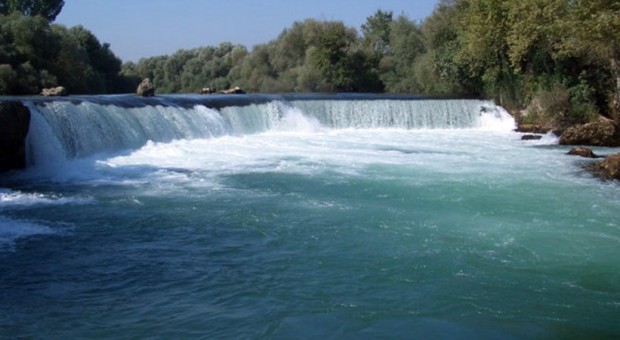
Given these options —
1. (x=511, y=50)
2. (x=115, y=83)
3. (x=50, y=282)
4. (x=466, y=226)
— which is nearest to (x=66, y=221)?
(x=50, y=282)

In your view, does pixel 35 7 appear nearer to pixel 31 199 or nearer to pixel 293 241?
pixel 31 199

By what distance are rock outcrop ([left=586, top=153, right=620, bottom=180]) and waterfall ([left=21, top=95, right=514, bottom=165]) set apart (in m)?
11.4

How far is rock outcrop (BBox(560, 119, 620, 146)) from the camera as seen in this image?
1948cm

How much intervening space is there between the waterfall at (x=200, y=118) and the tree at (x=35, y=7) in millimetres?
30098

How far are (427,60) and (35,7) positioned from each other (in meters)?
32.3

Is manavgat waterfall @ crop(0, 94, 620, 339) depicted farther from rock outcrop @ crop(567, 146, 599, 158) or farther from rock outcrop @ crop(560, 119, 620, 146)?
rock outcrop @ crop(560, 119, 620, 146)

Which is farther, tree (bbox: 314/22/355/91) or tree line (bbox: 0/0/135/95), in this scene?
tree (bbox: 314/22/355/91)

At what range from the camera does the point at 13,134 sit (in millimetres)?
13875

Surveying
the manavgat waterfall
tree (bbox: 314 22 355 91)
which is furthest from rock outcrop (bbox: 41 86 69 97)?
tree (bbox: 314 22 355 91)

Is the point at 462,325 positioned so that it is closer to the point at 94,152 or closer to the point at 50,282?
the point at 50,282

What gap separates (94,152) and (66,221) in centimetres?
713

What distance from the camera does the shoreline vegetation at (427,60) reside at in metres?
22.0

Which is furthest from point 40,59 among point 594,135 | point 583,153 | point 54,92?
point 583,153

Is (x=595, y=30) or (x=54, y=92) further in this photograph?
(x=54, y=92)
